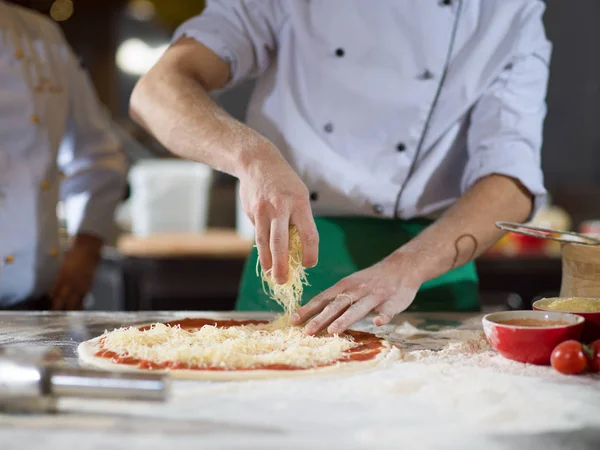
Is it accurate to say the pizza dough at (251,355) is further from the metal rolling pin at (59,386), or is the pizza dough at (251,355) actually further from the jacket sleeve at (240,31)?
the jacket sleeve at (240,31)

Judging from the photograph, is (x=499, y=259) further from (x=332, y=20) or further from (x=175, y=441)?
(x=175, y=441)

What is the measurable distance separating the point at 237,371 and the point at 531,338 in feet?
1.84

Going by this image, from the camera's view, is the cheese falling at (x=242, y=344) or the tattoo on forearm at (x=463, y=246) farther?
the tattoo on forearm at (x=463, y=246)

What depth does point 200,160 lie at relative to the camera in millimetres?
1867

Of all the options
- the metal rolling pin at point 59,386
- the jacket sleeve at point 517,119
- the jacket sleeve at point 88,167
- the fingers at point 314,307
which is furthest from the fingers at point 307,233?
the jacket sleeve at point 88,167

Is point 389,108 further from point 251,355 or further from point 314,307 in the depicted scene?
point 251,355

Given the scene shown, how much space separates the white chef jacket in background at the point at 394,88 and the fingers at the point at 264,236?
1.91 feet

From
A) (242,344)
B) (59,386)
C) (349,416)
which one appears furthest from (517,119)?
(59,386)

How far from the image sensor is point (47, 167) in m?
2.56

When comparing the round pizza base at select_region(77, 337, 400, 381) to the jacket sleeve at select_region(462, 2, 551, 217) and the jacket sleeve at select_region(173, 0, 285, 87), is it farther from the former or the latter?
the jacket sleeve at select_region(173, 0, 285, 87)

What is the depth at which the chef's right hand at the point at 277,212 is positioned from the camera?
→ 5.00ft

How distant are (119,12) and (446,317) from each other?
5.64 m

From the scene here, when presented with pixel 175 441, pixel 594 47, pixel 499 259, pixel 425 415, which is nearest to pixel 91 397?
pixel 175 441

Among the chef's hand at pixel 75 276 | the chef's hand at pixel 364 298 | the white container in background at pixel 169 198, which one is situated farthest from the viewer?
the white container in background at pixel 169 198
